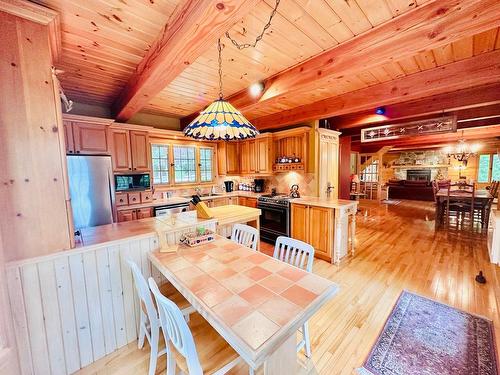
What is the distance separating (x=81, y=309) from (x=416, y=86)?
4.00 meters

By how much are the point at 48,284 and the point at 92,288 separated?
0.28 m

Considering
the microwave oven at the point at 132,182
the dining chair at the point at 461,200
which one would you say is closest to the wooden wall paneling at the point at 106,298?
the microwave oven at the point at 132,182

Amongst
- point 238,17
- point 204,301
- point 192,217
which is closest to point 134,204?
point 192,217

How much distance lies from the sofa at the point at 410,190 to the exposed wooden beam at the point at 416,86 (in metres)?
7.61

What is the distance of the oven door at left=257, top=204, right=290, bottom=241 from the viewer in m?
3.88

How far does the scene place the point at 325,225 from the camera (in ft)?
11.0

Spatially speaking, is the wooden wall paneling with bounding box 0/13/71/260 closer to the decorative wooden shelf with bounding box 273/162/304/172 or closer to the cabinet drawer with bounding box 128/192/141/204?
the cabinet drawer with bounding box 128/192/141/204

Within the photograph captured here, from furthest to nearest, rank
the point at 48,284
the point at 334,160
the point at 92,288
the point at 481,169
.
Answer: the point at 481,169, the point at 334,160, the point at 92,288, the point at 48,284

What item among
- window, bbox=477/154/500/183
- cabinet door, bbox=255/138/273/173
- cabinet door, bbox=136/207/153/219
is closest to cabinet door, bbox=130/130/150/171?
cabinet door, bbox=136/207/153/219

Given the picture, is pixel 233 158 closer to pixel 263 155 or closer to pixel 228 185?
pixel 228 185

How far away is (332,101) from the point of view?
329 cm

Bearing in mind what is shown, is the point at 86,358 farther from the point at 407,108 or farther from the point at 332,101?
the point at 407,108

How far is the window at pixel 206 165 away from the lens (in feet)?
16.2

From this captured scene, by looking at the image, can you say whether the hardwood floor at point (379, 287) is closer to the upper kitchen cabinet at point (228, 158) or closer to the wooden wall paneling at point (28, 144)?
the wooden wall paneling at point (28, 144)
